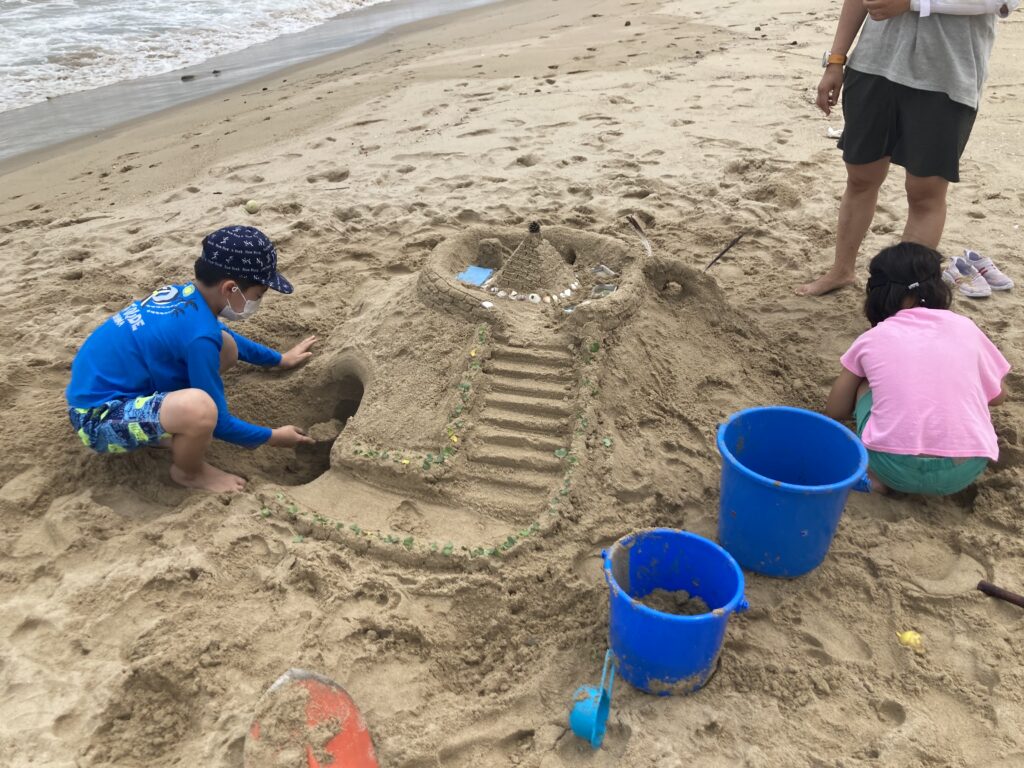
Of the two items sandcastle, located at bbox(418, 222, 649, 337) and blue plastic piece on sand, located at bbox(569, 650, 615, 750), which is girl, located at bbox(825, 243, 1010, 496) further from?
blue plastic piece on sand, located at bbox(569, 650, 615, 750)

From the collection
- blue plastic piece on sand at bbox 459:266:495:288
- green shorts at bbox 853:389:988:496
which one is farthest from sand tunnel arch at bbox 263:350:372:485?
green shorts at bbox 853:389:988:496

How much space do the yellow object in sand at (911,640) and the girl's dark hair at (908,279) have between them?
1176 mm

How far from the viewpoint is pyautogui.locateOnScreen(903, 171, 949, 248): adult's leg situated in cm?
313

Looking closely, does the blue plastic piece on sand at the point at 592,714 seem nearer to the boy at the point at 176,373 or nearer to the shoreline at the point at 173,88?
the boy at the point at 176,373

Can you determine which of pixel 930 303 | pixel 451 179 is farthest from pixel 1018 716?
pixel 451 179

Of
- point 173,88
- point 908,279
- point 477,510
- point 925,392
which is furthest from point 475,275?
point 173,88

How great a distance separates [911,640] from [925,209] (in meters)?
1.94

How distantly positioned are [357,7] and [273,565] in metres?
12.6

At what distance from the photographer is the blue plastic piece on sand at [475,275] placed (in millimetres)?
3236

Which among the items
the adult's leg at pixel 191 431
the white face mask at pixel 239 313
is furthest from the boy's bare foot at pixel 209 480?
the white face mask at pixel 239 313

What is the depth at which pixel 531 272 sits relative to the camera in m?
3.17

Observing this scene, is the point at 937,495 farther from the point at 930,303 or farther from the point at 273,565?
the point at 273,565

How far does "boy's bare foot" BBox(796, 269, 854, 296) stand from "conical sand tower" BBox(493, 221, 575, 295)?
1357 mm

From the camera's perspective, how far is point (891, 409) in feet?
8.02
